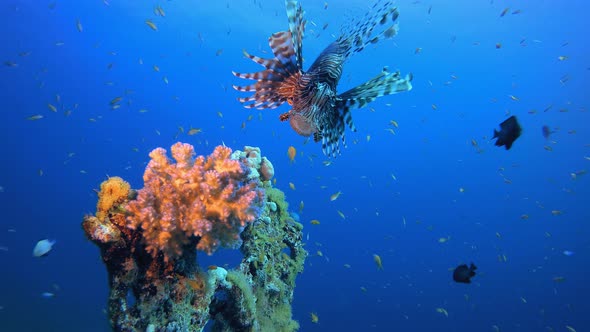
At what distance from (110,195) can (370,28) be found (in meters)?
3.13

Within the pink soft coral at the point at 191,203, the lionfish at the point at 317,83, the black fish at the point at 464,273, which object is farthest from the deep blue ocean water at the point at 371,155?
the pink soft coral at the point at 191,203

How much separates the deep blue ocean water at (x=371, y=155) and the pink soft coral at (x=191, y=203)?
6.50 meters

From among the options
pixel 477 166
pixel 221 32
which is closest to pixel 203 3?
pixel 221 32

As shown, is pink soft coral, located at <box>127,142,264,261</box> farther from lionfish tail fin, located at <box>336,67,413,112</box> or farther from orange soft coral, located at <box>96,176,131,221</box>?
lionfish tail fin, located at <box>336,67,413,112</box>

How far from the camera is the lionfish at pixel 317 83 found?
3.24 meters

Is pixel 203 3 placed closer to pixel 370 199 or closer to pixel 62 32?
pixel 62 32

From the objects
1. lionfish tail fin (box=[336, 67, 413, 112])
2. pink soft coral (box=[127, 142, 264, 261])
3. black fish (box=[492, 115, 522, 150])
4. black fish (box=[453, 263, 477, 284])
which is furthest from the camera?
black fish (box=[453, 263, 477, 284])

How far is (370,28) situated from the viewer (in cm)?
387

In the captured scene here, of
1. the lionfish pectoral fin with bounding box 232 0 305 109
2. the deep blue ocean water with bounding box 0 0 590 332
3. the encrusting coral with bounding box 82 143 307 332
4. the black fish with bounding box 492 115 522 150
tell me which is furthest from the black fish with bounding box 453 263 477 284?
the deep blue ocean water with bounding box 0 0 590 332

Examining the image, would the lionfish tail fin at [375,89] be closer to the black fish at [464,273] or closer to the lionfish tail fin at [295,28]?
the lionfish tail fin at [295,28]

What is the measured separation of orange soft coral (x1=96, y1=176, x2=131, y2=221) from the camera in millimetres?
2273

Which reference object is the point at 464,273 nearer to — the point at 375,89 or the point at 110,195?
the point at 375,89

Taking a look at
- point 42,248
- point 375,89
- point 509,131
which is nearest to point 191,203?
point 375,89

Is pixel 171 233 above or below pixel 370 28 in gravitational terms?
below
